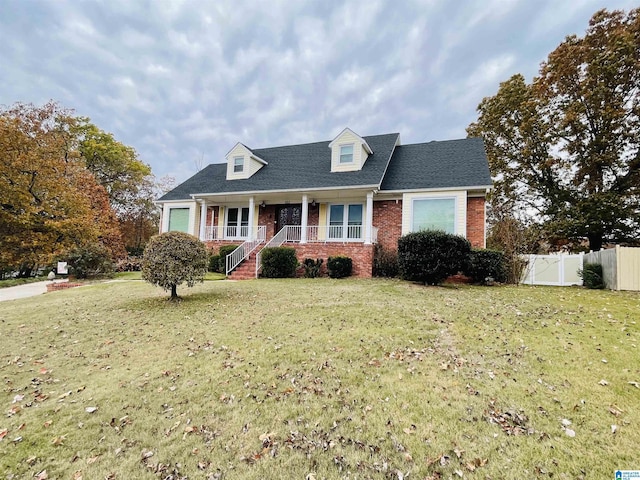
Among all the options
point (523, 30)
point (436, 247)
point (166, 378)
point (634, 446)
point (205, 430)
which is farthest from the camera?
point (523, 30)

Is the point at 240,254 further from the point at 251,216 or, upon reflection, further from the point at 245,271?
the point at 251,216

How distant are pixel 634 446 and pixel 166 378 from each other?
16.8 feet

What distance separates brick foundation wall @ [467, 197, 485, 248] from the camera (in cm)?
1339

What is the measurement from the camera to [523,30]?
13.1 m

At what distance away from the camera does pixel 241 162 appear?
18.6 metres

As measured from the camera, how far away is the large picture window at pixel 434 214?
44.5 ft

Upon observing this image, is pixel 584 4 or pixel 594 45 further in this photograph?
pixel 594 45

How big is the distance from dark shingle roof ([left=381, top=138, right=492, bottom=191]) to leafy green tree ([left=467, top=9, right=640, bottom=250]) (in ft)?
18.5

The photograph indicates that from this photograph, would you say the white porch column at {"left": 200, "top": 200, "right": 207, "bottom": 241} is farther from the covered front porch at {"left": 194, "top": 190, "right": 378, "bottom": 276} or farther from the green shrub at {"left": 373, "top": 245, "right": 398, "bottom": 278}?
the green shrub at {"left": 373, "top": 245, "right": 398, "bottom": 278}

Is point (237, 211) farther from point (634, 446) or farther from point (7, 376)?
point (634, 446)

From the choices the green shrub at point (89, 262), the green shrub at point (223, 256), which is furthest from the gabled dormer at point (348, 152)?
the green shrub at point (89, 262)

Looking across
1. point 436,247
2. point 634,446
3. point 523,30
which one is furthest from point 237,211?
point 634,446

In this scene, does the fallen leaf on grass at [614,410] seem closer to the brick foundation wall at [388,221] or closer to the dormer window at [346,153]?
the brick foundation wall at [388,221]

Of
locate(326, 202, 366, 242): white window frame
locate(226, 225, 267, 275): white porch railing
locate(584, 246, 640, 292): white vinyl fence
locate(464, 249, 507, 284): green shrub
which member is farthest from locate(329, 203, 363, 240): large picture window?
locate(584, 246, 640, 292): white vinyl fence
